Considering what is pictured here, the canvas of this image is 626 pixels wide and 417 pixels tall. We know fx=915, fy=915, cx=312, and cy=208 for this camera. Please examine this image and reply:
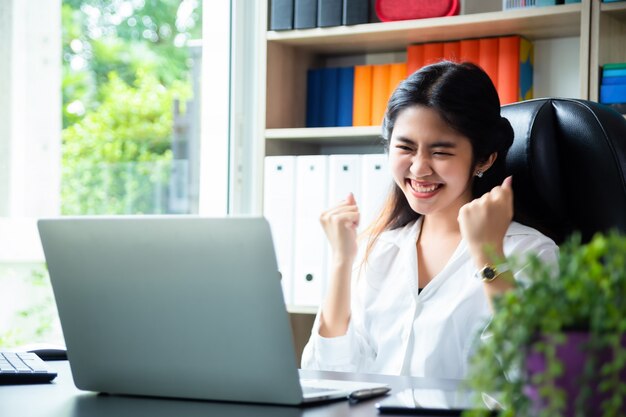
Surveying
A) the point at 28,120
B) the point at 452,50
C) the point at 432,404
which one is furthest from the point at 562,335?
the point at 28,120

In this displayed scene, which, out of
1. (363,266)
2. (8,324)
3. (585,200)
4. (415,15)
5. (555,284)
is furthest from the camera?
(8,324)

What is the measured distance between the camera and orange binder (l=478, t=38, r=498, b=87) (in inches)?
103

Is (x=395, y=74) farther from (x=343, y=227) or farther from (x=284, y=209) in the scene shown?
(x=343, y=227)

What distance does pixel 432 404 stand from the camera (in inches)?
41.0

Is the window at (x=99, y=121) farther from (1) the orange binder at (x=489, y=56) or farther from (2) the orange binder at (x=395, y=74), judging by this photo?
(1) the orange binder at (x=489, y=56)

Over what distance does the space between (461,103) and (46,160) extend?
71.2 inches

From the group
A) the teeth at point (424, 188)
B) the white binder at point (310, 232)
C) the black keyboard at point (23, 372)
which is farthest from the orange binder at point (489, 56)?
the black keyboard at point (23, 372)

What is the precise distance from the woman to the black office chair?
0.12ft

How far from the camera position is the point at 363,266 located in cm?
186

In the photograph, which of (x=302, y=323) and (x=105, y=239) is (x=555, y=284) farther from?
(x=302, y=323)

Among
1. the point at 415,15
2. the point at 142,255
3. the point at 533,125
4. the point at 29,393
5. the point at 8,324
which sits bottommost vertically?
the point at 8,324

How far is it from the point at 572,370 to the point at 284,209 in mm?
2178

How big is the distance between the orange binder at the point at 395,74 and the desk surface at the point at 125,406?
5.43 ft

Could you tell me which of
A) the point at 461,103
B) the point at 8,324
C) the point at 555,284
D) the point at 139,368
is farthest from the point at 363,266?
the point at 8,324
